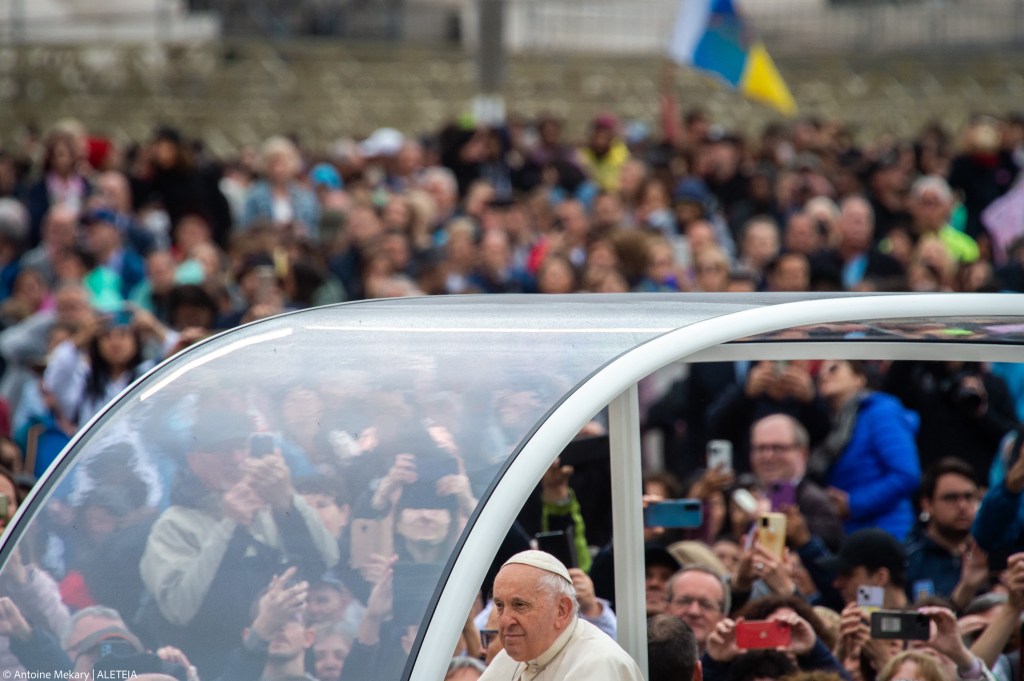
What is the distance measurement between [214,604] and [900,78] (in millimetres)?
21643

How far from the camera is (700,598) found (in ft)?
17.9

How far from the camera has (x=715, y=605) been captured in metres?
5.45

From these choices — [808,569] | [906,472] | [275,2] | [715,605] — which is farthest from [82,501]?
[275,2]

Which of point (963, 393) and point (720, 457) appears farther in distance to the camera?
point (963, 393)

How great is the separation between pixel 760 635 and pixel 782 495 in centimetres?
202

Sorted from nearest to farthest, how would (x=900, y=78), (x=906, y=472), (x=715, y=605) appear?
(x=715, y=605) → (x=906, y=472) → (x=900, y=78)

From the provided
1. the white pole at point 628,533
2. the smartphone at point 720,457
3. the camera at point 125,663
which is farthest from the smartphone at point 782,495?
the camera at point 125,663

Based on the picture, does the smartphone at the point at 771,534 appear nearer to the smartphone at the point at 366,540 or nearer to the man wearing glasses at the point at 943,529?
the man wearing glasses at the point at 943,529

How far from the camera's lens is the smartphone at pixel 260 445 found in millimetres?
3521

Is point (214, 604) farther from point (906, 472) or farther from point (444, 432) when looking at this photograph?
point (906, 472)

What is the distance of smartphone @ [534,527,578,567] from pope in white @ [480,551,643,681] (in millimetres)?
550

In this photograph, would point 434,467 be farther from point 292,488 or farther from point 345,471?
point 292,488

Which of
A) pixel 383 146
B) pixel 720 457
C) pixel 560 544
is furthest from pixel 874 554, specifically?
pixel 383 146

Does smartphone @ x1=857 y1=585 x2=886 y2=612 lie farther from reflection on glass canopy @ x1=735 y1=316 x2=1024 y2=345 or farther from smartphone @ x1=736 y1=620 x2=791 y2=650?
reflection on glass canopy @ x1=735 y1=316 x2=1024 y2=345
